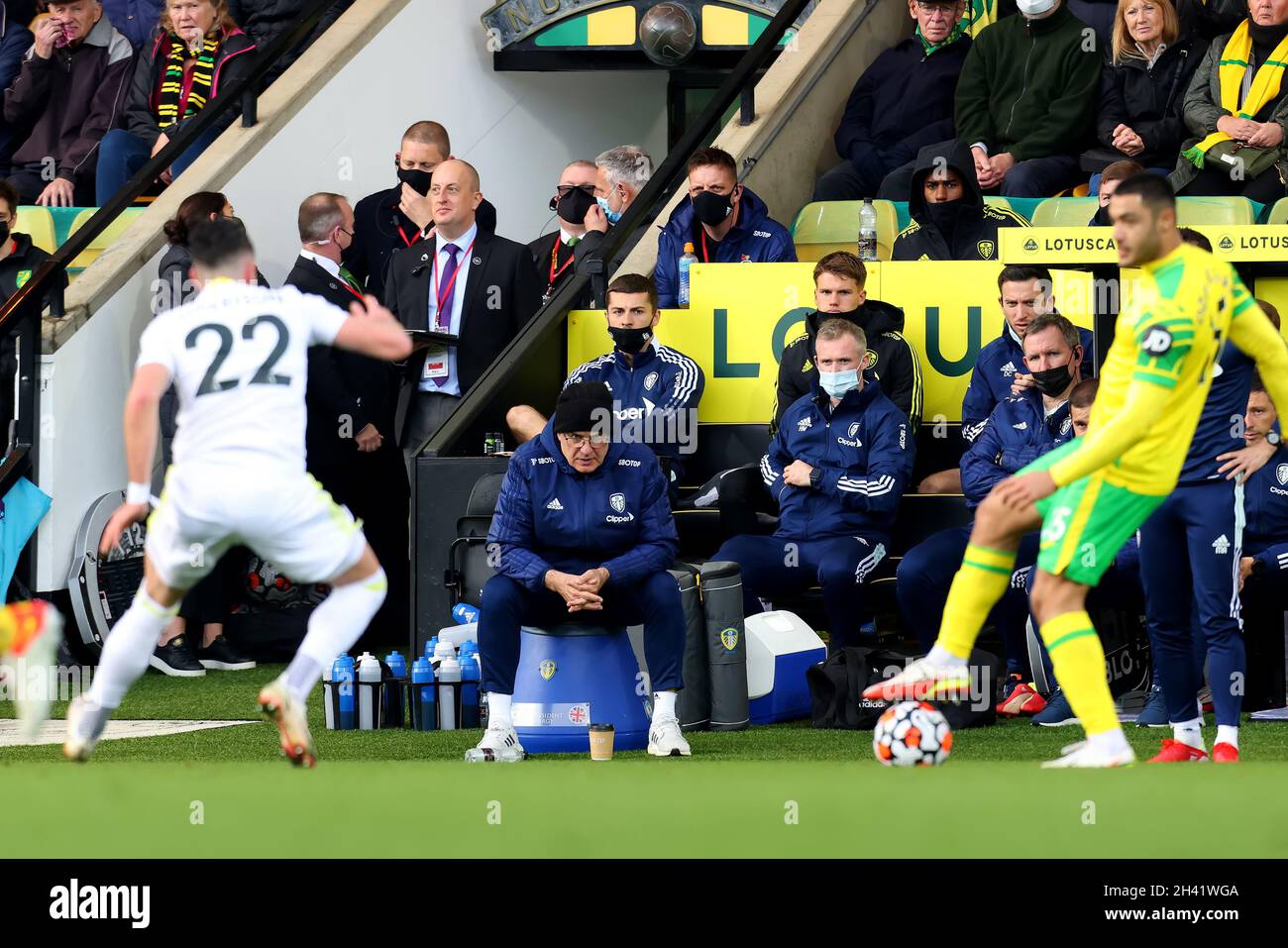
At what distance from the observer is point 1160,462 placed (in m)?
6.30

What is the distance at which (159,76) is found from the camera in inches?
522

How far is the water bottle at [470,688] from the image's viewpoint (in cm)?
898

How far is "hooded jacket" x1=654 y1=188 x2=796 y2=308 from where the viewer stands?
11172 mm

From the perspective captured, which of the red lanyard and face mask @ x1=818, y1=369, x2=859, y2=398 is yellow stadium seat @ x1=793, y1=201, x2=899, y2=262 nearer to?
the red lanyard

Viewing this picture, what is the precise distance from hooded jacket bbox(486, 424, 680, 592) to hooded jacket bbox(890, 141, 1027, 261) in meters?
3.11

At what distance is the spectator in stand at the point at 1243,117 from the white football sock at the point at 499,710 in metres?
5.19

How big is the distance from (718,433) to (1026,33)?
3152 mm

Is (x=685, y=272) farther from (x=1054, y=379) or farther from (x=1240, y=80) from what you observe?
(x=1240, y=80)

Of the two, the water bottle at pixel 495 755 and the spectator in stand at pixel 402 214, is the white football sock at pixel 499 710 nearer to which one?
the water bottle at pixel 495 755

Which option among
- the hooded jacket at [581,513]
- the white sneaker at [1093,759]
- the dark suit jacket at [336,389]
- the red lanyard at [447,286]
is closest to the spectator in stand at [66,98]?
the dark suit jacket at [336,389]

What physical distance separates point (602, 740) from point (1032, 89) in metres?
5.66

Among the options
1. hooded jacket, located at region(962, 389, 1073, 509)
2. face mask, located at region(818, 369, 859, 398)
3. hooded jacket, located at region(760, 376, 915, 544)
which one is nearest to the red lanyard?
hooded jacket, located at region(760, 376, 915, 544)
